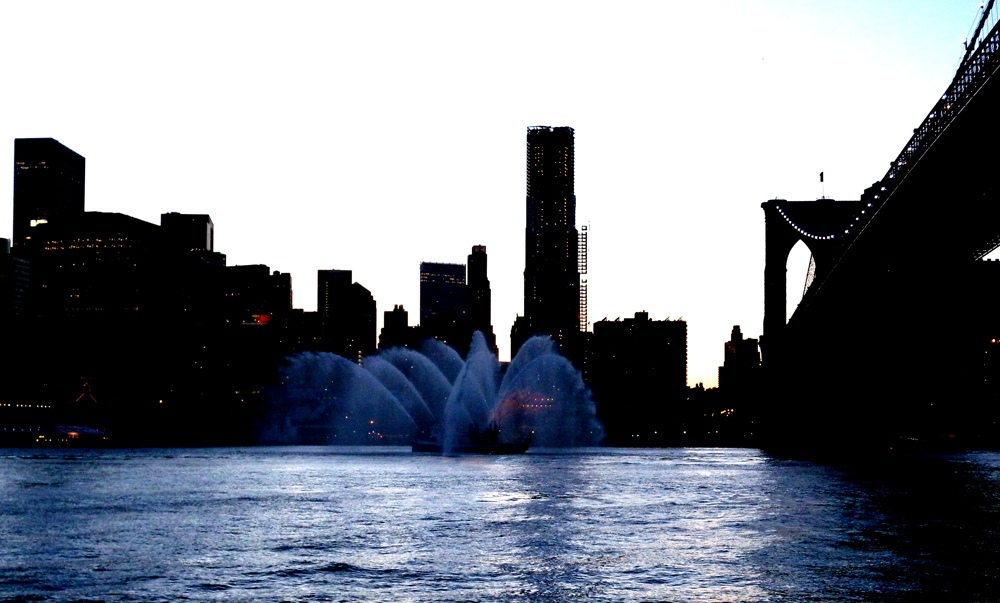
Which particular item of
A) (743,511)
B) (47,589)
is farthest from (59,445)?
(47,589)

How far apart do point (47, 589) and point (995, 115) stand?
25956 mm

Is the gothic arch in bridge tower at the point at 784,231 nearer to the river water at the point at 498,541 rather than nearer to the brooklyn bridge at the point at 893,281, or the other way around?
the brooklyn bridge at the point at 893,281

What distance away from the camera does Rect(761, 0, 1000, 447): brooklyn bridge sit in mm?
38125

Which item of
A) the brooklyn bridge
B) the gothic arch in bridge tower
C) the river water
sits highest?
the gothic arch in bridge tower

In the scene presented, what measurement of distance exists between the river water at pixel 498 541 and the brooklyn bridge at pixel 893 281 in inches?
438

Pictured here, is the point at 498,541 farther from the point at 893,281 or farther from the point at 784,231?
the point at 784,231

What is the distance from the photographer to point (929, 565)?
2666 cm

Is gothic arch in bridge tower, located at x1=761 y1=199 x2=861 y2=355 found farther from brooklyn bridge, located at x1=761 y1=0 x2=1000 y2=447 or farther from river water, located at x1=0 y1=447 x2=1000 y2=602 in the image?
river water, located at x1=0 y1=447 x2=1000 y2=602

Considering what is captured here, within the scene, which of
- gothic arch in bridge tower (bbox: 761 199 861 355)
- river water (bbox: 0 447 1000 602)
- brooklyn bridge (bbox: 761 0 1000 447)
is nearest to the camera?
river water (bbox: 0 447 1000 602)

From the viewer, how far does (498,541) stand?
3095cm

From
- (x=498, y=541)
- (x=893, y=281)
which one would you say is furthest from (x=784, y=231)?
(x=498, y=541)

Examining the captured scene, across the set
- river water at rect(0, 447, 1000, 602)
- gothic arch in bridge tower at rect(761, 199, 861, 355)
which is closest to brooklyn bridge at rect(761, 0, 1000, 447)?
gothic arch in bridge tower at rect(761, 199, 861, 355)

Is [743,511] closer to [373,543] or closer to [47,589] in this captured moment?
[373,543]

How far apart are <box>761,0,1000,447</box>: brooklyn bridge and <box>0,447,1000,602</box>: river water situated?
11.1 m
